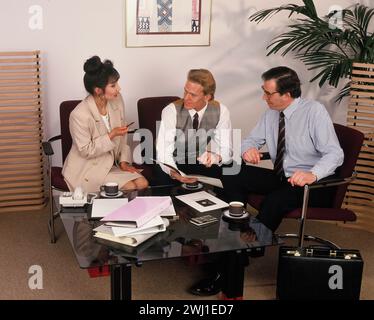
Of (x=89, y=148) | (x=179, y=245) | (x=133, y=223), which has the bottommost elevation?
(x=179, y=245)

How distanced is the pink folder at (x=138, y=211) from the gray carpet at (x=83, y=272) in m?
0.72

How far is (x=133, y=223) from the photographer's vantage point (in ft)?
10.6

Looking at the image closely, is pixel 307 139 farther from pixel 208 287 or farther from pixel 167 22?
pixel 167 22

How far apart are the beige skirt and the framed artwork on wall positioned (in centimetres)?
127

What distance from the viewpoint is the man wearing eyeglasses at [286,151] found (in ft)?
13.2

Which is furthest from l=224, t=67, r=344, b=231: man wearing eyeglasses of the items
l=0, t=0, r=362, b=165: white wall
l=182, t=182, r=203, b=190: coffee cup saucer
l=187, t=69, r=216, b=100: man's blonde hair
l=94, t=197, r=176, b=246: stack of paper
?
l=0, t=0, r=362, b=165: white wall

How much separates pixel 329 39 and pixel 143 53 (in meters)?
1.61

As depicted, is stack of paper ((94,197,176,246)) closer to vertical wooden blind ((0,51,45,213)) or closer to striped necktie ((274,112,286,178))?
striped necktie ((274,112,286,178))

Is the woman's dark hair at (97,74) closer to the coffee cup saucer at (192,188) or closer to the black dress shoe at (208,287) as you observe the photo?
the coffee cup saucer at (192,188)

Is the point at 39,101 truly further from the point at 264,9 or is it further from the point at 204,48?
the point at 264,9

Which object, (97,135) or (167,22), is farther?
(167,22)

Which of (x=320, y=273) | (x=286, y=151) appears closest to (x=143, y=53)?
(x=286, y=151)

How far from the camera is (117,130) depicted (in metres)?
4.44
